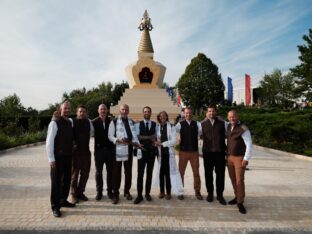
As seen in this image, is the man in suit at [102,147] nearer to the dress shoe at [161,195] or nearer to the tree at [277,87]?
the dress shoe at [161,195]

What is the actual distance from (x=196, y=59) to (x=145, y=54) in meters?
20.9

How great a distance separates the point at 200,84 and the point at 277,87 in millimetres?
12688

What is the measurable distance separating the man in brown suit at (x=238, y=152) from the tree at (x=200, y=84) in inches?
1428

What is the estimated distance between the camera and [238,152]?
19.9ft

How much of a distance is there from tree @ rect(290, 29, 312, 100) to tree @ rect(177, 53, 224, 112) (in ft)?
38.4

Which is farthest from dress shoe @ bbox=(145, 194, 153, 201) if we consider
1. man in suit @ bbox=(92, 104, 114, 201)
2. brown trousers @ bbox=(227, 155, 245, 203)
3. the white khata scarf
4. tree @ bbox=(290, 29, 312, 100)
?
tree @ bbox=(290, 29, 312, 100)

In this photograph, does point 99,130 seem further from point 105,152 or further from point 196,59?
point 196,59

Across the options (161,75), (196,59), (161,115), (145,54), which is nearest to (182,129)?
(161,115)

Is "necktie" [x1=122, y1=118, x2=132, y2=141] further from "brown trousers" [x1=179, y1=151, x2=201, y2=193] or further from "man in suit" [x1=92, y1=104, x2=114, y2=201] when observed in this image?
"brown trousers" [x1=179, y1=151, x2=201, y2=193]

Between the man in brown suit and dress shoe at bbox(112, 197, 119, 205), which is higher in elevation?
the man in brown suit

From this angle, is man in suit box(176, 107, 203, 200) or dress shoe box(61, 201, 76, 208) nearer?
dress shoe box(61, 201, 76, 208)

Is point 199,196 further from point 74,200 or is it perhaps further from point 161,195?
point 74,200

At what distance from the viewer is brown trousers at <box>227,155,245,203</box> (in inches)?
234

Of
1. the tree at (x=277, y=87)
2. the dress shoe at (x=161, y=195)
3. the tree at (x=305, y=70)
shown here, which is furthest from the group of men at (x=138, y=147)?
the tree at (x=277, y=87)
